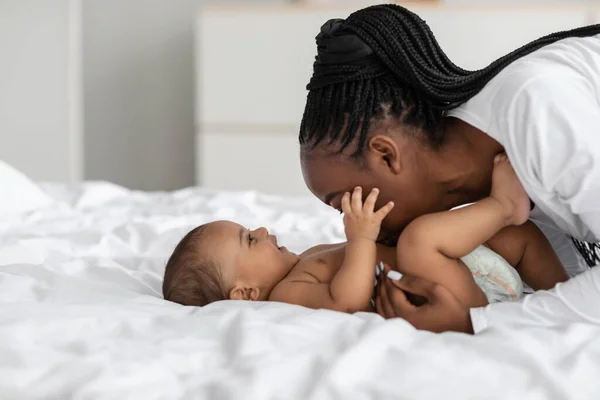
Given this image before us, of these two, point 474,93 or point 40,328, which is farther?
point 474,93

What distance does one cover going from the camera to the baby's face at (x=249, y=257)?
47.1 inches

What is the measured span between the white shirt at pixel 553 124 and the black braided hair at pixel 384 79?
0.20 ft

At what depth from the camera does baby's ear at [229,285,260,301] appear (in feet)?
3.89

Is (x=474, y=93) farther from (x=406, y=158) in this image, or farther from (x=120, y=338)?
(x=120, y=338)

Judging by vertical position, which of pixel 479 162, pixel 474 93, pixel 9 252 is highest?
pixel 474 93

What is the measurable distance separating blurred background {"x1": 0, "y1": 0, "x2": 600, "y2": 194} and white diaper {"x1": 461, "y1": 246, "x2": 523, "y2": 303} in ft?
7.74

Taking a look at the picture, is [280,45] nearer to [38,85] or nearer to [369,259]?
[38,85]

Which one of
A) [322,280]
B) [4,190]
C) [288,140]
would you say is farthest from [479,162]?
[288,140]

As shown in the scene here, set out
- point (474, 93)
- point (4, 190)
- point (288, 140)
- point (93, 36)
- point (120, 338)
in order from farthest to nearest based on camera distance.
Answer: point (93, 36), point (288, 140), point (4, 190), point (474, 93), point (120, 338)

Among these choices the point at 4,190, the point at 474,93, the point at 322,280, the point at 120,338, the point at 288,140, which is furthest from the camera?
the point at 288,140

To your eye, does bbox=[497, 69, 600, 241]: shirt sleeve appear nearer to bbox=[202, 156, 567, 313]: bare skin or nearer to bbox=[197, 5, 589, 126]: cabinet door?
bbox=[202, 156, 567, 313]: bare skin

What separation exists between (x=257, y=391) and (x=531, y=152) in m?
0.48

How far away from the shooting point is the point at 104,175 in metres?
4.04

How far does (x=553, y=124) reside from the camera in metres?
0.94
